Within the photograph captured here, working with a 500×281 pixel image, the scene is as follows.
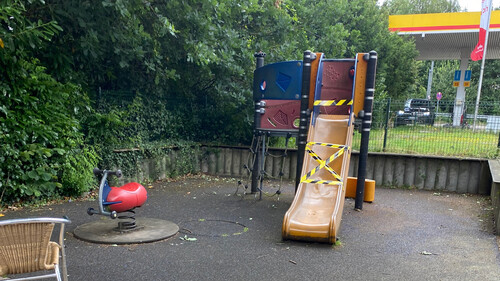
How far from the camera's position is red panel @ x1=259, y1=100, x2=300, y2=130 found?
757 centimetres

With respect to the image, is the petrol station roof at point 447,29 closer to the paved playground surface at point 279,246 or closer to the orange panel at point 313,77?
the paved playground surface at point 279,246

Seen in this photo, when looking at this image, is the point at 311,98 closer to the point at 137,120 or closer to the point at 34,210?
the point at 137,120

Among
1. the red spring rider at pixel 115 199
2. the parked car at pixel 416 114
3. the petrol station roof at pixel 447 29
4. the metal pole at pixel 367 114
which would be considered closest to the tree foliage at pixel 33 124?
the red spring rider at pixel 115 199

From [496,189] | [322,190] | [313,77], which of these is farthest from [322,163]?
[496,189]

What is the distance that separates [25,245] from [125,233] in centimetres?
253

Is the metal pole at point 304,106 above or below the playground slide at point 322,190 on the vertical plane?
above

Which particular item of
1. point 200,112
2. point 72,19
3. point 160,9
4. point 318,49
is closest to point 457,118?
point 318,49

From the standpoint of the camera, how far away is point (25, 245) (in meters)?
2.83

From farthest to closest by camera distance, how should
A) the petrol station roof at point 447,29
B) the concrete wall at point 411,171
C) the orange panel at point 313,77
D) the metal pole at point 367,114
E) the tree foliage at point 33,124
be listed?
→ the petrol station roof at point 447,29
the concrete wall at point 411,171
the orange panel at point 313,77
the metal pole at point 367,114
the tree foliage at point 33,124

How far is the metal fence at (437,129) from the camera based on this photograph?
9.35 metres

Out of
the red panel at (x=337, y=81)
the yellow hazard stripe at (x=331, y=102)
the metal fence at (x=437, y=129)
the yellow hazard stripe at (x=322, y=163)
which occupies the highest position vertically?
the red panel at (x=337, y=81)

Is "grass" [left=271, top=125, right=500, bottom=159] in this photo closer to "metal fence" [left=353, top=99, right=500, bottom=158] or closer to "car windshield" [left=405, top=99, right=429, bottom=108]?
"metal fence" [left=353, top=99, right=500, bottom=158]

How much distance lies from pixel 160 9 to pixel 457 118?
745 centimetres

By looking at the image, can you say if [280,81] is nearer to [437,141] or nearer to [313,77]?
[313,77]
